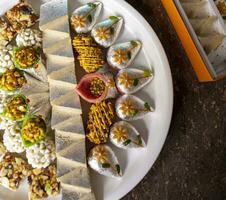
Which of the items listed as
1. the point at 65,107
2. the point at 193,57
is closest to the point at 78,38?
the point at 65,107

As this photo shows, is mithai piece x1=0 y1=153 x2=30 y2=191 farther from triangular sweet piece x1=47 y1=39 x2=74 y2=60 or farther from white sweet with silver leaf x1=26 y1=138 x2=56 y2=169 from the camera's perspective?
triangular sweet piece x1=47 y1=39 x2=74 y2=60

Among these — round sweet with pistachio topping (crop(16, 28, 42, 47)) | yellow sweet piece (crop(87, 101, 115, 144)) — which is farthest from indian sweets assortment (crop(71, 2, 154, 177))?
round sweet with pistachio topping (crop(16, 28, 42, 47))

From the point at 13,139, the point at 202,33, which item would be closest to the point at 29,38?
the point at 13,139

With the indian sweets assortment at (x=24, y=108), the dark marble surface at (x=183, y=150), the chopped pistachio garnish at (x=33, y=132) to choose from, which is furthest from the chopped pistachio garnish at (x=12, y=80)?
the dark marble surface at (x=183, y=150)

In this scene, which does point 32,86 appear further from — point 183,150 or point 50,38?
point 183,150

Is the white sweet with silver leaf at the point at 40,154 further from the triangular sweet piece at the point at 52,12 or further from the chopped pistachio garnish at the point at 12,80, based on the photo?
the triangular sweet piece at the point at 52,12

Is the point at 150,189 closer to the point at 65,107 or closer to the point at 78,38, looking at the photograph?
the point at 65,107
